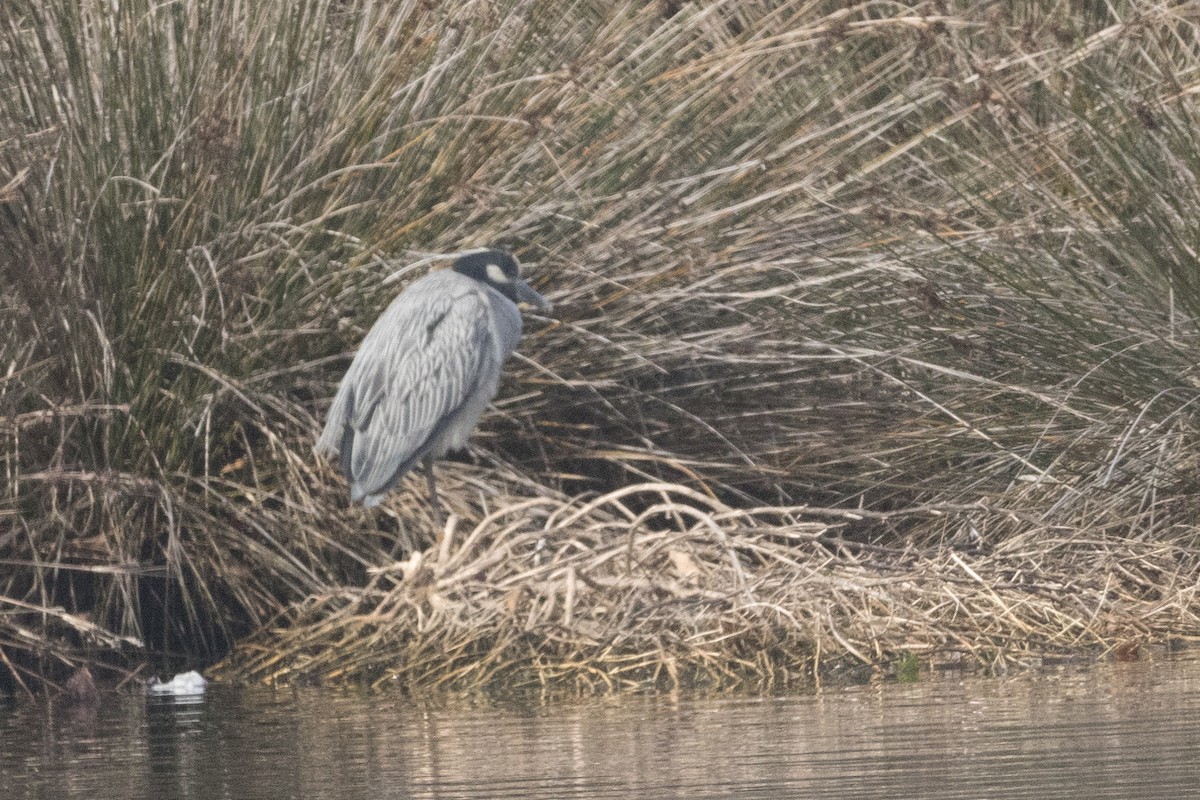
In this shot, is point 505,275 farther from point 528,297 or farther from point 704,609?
point 704,609

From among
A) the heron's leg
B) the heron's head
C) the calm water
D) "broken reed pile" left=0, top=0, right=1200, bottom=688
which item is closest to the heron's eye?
the heron's head

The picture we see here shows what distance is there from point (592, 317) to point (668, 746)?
298cm

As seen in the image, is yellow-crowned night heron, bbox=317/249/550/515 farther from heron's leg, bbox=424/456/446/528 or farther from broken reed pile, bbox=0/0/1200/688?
broken reed pile, bbox=0/0/1200/688

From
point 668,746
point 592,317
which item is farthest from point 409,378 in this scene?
point 668,746

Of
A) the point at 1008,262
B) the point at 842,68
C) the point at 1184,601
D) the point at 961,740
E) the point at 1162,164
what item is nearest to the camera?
the point at 961,740

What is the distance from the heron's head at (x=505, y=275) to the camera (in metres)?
6.19

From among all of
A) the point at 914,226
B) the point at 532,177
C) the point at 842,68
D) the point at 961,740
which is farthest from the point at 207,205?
the point at 961,740

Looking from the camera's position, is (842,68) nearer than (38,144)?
No

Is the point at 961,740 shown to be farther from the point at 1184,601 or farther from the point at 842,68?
the point at 842,68

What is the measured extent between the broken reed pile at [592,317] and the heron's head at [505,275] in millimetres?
295

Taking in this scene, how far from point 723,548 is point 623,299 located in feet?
4.21

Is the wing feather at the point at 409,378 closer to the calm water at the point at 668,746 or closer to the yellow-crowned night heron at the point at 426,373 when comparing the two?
the yellow-crowned night heron at the point at 426,373

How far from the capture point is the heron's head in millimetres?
6188

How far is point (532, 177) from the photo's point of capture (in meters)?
6.68
